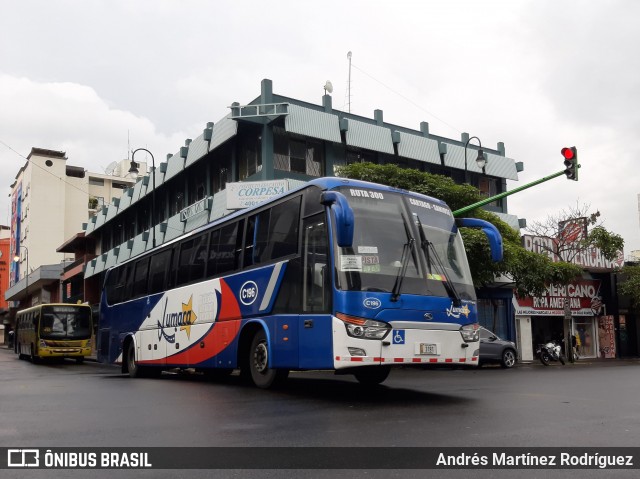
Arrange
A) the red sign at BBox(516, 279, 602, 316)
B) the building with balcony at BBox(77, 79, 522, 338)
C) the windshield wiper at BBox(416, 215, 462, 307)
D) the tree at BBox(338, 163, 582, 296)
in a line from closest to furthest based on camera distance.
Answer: the windshield wiper at BBox(416, 215, 462, 307)
the tree at BBox(338, 163, 582, 296)
the building with balcony at BBox(77, 79, 522, 338)
the red sign at BBox(516, 279, 602, 316)

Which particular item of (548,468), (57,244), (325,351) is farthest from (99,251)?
(548,468)

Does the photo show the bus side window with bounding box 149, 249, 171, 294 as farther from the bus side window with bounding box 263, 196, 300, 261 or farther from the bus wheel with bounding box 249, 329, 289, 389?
the bus side window with bounding box 263, 196, 300, 261

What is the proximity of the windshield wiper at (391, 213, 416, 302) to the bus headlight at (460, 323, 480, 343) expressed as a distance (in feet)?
4.42

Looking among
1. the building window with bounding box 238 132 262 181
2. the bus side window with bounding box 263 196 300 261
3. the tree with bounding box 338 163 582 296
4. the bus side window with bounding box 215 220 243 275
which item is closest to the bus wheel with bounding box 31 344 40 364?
the building window with bounding box 238 132 262 181

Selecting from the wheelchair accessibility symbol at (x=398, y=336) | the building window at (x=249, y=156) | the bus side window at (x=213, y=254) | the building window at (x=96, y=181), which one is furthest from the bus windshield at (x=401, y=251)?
the building window at (x=96, y=181)

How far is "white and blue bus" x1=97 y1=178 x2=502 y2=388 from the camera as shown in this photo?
9.64 m

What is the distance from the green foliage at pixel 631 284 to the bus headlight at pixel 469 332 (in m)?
31.2

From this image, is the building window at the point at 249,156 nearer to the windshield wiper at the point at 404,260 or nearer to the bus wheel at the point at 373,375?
the bus wheel at the point at 373,375

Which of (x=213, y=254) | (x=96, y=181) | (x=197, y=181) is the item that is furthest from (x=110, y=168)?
(x=213, y=254)

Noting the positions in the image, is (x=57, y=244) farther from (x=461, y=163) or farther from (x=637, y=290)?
(x=637, y=290)

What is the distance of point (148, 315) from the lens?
58.1 feet

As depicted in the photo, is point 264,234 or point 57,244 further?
point 57,244

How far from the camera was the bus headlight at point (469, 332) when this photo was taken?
1040cm

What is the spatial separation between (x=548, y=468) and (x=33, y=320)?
31863mm
